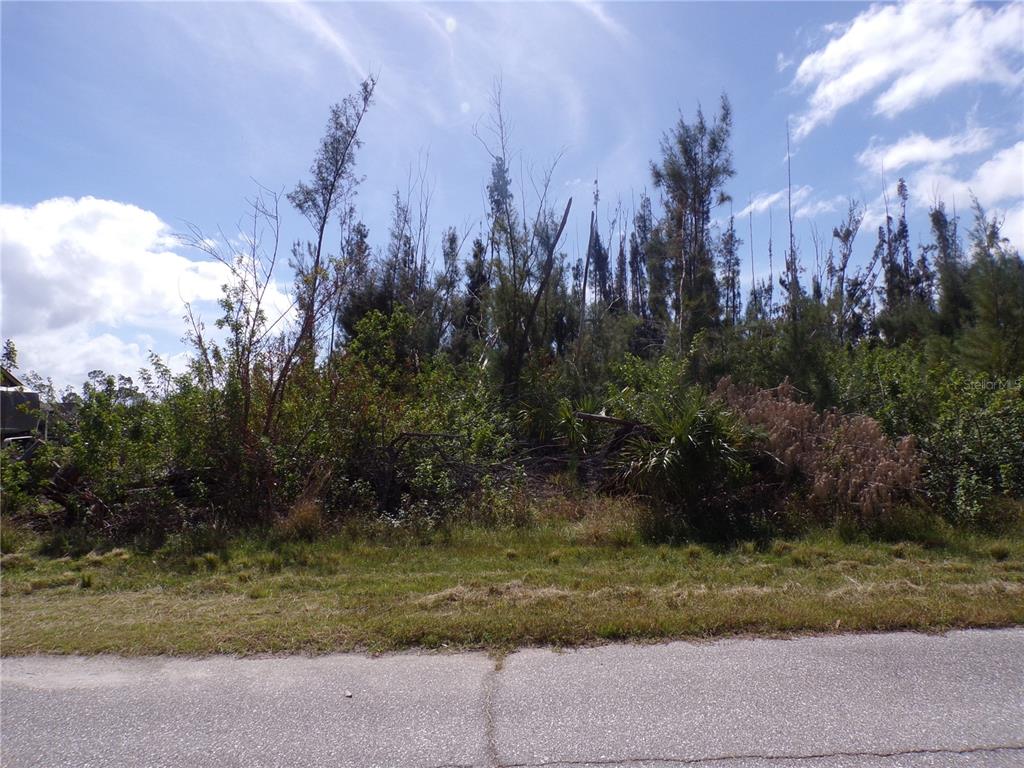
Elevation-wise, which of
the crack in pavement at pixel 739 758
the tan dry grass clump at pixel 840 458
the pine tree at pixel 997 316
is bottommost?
the crack in pavement at pixel 739 758

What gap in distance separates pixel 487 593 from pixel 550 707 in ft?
8.47

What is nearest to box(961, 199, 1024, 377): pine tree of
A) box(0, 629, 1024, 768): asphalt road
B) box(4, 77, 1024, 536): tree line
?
box(4, 77, 1024, 536): tree line

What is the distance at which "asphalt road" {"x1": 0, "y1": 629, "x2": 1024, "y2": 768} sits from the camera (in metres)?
4.04

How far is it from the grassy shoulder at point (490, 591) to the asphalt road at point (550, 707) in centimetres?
33

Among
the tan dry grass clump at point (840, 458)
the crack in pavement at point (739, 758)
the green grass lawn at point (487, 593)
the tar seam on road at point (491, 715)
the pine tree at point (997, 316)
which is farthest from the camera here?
the pine tree at point (997, 316)

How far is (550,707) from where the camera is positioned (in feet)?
14.9

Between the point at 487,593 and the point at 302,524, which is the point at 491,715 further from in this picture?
the point at 302,524

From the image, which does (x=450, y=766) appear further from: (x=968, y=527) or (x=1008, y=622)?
(x=968, y=527)

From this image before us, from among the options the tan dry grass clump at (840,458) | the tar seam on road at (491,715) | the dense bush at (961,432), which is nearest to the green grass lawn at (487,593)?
the tar seam on road at (491,715)

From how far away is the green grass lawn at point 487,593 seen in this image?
5.87 m

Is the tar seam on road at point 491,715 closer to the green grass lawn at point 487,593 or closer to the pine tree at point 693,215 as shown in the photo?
the green grass lawn at point 487,593

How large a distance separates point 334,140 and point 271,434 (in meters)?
7.33

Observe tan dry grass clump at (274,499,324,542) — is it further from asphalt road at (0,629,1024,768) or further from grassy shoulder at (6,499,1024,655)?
asphalt road at (0,629,1024,768)

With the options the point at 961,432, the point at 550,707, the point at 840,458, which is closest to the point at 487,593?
the point at 550,707
